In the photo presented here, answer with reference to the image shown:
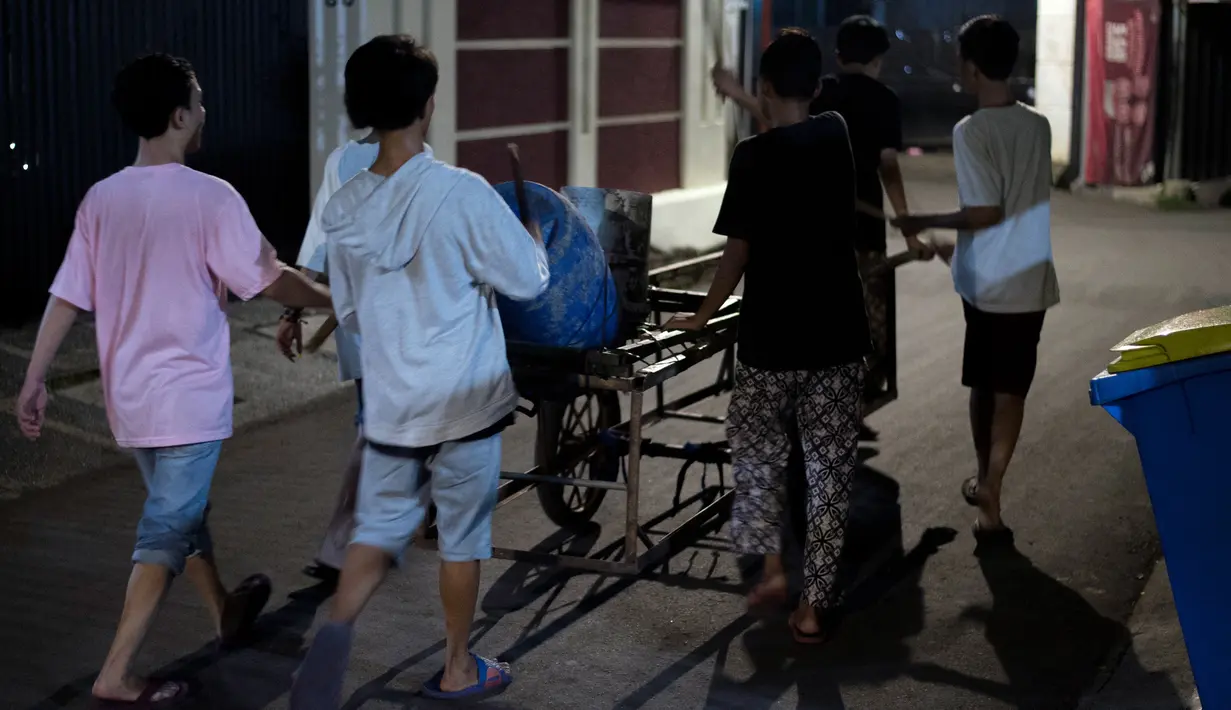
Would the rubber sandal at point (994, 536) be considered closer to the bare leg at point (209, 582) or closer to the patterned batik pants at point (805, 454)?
the patterned batik pants at point (805, 454)

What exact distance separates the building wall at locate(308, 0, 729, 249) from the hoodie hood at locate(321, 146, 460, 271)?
6325mm

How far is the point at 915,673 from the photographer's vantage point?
4.82m

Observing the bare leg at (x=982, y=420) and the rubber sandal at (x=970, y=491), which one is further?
the rubber sandal at (x=970, y=491)

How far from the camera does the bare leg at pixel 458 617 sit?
14.4ft

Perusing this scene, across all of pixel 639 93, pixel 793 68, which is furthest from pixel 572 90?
pixel 793 68

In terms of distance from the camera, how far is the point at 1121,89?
18.5 metres

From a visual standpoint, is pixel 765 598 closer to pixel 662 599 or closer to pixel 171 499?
pixel 662 599

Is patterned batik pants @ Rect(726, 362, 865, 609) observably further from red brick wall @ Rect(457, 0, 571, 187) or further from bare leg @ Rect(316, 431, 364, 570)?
red brick wall @ Rect(457, 0, 571, 187)

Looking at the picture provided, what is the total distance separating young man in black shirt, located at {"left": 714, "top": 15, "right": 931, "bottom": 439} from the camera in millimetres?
6656

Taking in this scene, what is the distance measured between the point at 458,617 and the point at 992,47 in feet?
9.61

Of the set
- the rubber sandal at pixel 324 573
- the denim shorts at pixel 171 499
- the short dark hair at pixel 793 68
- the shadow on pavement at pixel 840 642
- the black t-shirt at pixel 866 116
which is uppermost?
the short dark hair at pixel 793 68

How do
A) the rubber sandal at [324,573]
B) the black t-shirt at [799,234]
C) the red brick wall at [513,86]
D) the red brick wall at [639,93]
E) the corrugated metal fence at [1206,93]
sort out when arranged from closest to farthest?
1. the black t-shirt at [799,234]
2. the rubber sandal at [324,573]
3. the red brick wall at [513,86]
4. the red brick wall at [639,93]
5. the corrugated metal fence at [1206,93]

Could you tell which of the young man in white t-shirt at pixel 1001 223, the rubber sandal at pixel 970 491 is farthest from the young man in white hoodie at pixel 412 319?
the rubber sandal at pixel 970 491

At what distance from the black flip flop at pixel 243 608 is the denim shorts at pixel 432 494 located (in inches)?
32.1
